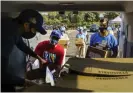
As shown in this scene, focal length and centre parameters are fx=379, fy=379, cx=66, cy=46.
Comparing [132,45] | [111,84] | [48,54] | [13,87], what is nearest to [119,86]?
[111,84]

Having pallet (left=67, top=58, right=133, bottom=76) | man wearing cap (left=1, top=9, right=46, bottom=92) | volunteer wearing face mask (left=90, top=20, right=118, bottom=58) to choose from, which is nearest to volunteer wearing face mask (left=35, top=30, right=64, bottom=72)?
volunteer wearing face mask (left=90, top=20, right=118, bottom=58)

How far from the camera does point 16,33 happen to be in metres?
2.06

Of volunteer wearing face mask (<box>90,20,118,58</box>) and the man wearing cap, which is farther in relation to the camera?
volunteer wearing face mask (<box>90,20,118,58</box>)

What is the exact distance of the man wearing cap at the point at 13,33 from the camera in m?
1.96

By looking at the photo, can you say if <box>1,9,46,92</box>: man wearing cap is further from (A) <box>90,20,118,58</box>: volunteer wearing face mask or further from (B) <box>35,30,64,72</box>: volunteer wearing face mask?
(A) <box>90,20,118,58</box>: volunteer wearing face mask

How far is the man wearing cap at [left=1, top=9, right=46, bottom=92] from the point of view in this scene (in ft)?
6.44

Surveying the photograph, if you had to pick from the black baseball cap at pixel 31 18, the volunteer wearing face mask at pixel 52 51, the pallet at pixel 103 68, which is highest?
the black baseball cap at pixel 31 18

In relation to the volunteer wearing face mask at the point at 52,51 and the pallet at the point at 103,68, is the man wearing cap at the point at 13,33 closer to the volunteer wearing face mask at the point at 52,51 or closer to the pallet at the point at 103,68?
the pallet at the point at 103,68

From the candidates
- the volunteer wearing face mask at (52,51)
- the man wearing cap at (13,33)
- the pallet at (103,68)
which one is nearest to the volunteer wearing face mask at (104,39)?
the volunteer wearing face mask at (52,51)

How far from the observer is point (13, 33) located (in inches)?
80.0

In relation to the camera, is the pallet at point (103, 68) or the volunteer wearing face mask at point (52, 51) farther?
the volunteer wearing face mask at point (52, 51)

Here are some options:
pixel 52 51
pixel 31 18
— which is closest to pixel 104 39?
pixel 52 51

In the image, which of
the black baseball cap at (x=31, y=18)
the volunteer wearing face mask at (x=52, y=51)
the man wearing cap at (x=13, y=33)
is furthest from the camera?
the volunteer wearing face mask at (x=52, y=51)

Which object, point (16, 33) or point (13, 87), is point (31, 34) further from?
point (13, 87)
